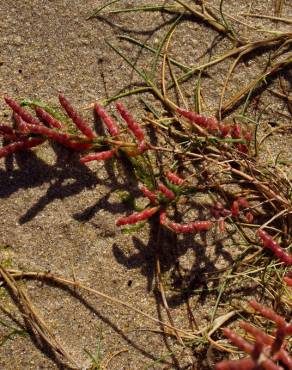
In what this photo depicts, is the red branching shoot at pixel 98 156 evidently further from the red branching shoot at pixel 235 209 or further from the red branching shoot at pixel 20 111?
the red branching shoot at pixel 235 209

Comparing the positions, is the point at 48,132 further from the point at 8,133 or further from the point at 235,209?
the point at 235,209

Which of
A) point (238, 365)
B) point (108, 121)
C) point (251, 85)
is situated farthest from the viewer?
Result: point (251, 85)

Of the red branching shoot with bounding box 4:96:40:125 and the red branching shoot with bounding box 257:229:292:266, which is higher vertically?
the red branching shoot with bounding box 4:96:40:125

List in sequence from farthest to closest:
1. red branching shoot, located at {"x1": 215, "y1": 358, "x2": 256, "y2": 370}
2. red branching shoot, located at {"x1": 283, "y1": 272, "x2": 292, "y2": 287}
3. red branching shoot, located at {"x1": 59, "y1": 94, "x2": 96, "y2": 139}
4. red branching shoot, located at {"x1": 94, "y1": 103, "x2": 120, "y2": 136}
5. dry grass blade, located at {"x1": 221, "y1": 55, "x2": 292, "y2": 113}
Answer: dry grass blade, located at {"x1": 221, "y1": 55, "x2": 292, "y2": 113} < red branching shoot, located at {"x1": 94, "y1": 103, "x2": 120, "y2": 136} < red branching shoot, located at {"x1": 59, "y1": 94, "x2": 96, "y2": 139} < red branching shoot, located at {"x1": 283, "y1": 272, "x2": 292, "y2": 287} < red branching shoot, located at {"x1": 215, "y1": 358, "x2": 256, "y2": 370}

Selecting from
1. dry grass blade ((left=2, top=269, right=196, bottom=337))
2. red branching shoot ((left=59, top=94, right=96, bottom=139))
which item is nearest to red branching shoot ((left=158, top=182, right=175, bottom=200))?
red branching shoot ((left=59, top=94, right=96, bottom=139))

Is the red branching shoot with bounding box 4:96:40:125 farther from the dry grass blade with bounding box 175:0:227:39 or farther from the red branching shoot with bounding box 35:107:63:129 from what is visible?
the dry grass blade with bounding box 175:0:227:39

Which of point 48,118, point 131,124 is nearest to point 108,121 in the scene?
point 131,124

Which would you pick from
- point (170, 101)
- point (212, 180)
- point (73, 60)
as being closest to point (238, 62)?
point (170, 101)
